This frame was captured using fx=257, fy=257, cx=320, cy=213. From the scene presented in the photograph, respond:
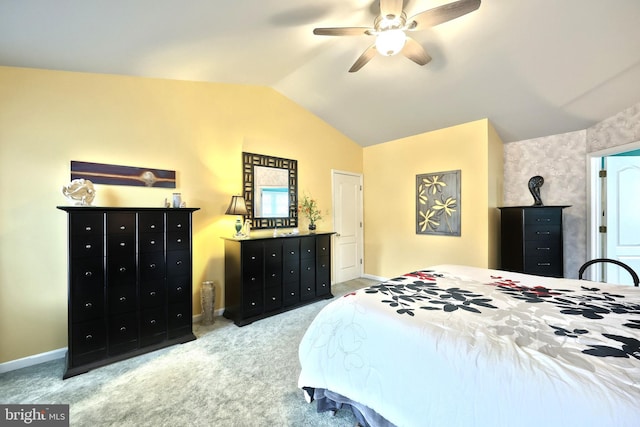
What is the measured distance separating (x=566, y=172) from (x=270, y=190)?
412 cm

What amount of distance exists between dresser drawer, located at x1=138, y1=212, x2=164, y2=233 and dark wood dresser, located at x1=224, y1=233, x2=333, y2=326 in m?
0.79

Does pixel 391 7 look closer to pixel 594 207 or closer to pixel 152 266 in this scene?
pixel 152 266

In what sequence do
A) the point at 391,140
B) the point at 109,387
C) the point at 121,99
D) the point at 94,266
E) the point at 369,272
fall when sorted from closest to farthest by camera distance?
1. the point at 109,387
2. the point at 94,266
3. the point at 121,99
4. the point at 391,140
5. the point at 369,272

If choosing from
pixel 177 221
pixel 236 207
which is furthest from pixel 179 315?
pixel 236 207

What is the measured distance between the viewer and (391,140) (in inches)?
176

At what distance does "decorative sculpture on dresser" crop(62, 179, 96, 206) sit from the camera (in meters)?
2.14

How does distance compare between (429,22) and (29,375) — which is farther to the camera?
(29,375)

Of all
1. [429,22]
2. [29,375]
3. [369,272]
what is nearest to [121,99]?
[29,375]

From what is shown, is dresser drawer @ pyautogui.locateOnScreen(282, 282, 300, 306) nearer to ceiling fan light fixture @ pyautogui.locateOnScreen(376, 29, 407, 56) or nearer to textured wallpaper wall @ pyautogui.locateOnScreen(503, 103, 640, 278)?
ceiling fan light fixture @ pyautogui.locateOnScreen(376, 29, 407, 56)

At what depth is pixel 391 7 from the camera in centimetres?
174

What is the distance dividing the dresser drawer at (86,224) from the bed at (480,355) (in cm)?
195

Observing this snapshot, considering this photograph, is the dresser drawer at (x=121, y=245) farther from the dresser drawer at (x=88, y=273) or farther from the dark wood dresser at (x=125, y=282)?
the dresser drawer at (x=88, y=273)

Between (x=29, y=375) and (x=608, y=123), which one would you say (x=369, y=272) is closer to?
(x=608, y=123)

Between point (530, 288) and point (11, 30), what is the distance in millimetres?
3967
